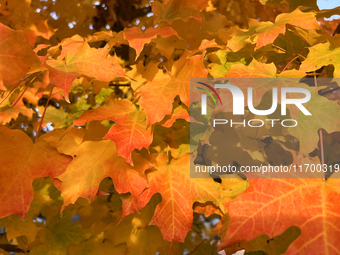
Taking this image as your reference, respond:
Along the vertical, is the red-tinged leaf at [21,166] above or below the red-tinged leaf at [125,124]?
below

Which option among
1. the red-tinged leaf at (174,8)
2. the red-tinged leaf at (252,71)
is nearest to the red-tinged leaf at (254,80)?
the red-tinged leaf at (252,71)

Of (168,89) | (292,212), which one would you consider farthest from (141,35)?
(292,212)

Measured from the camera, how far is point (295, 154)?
63 centimetres

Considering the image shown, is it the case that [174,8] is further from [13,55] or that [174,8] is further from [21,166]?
[21,166]

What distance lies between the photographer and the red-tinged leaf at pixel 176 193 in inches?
26.8

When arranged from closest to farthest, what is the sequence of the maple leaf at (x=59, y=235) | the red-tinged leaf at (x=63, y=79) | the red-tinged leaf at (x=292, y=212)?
the red-tinged leaf at (x=292, y=212)
the red-tinged leaf at (x=63, y=79)
the maple leaf at (x=59, y=235)

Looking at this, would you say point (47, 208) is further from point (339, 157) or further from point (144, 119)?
point (339, 157)

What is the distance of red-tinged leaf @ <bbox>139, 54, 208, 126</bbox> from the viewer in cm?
65

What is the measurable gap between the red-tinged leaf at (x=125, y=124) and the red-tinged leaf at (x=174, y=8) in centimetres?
34

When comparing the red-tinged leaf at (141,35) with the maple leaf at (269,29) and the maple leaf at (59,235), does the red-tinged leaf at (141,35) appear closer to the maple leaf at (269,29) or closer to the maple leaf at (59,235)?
the maple leaf at (269,29)

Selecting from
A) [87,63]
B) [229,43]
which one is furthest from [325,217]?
[87,63]

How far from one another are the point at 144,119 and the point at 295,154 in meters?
0.38

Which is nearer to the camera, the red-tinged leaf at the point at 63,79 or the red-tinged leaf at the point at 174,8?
the red-tinged leaf at the point at 63,79

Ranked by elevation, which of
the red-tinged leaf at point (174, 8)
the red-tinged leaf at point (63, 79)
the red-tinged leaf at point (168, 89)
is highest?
the red-tinged leaf at point (174, 8)
